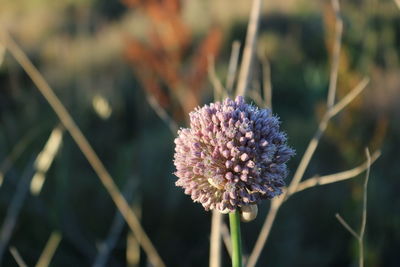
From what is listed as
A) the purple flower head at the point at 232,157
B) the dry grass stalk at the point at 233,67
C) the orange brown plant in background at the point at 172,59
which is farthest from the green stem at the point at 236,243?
the orange brown plant in background at the point at 172,59

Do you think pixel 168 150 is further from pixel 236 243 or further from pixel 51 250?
pixel 236 243

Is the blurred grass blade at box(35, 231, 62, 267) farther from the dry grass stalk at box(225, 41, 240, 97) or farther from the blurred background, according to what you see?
the dry grass stalk at box(225, 41, 240, 97)

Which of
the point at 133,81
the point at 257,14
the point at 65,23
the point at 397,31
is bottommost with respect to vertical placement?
the point at 257,14

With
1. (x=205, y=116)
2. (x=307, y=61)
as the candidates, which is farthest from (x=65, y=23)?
(x=205, y=116)

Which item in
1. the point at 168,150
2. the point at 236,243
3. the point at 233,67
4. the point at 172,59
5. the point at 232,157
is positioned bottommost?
the point at 236,243

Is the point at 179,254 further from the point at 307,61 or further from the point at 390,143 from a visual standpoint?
the point at 307,61

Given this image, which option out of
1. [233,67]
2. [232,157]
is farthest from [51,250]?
[232,157]
